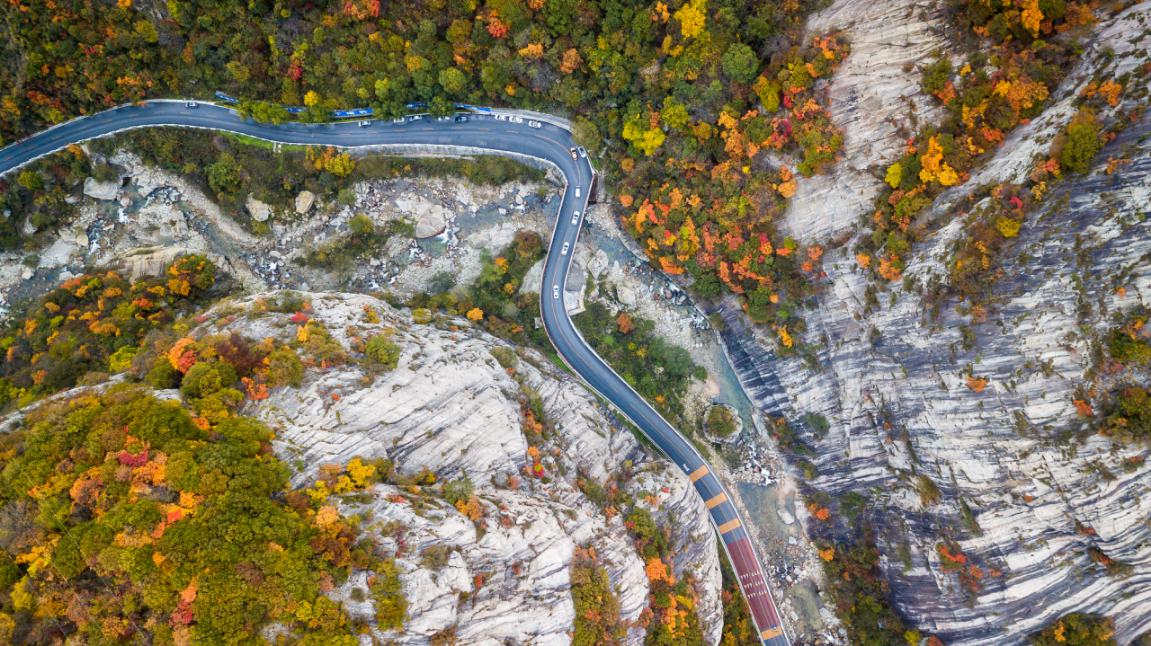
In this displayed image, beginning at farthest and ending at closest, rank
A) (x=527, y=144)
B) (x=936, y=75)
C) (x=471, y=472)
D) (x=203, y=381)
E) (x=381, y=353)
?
(x=527, y=144) < (x=936, y=75) < (x=381, y=353) < (x=471, y=472) < (x=203, y=381)

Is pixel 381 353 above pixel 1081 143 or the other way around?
the other way around

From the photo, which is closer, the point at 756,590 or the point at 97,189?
the point at 756,590

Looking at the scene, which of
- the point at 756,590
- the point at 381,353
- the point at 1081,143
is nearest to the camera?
the point at 1081,143

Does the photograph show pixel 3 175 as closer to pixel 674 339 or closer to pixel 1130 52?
pixel 674 339

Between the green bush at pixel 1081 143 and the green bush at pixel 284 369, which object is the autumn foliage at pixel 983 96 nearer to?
the green bush at pixel 1081 143

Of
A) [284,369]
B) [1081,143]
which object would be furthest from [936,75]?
[284,369]

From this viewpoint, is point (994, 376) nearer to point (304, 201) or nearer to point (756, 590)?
point (756, 590)

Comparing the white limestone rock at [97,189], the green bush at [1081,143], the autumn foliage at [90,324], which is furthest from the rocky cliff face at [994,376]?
the white limestone rock at [97,189]
